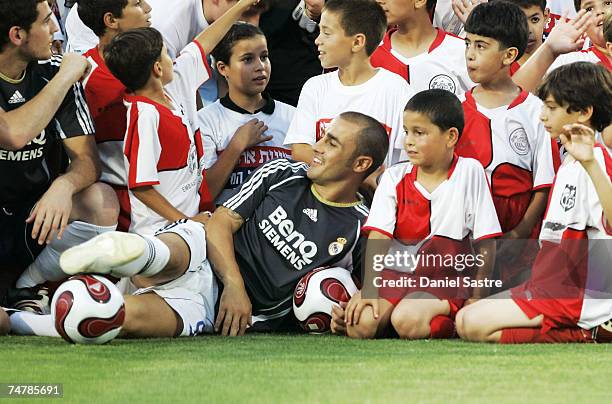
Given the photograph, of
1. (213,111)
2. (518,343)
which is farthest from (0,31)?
(518,343)

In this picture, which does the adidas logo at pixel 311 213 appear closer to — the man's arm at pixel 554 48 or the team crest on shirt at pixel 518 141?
the team crest on shirt at pixel 518 141

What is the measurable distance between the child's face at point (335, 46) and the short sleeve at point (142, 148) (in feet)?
3.89

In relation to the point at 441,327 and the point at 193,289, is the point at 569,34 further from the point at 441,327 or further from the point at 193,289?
the point at 193,289

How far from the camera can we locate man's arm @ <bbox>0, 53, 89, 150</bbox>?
19.6 ft

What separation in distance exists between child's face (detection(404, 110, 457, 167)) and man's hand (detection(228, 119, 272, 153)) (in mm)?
1549

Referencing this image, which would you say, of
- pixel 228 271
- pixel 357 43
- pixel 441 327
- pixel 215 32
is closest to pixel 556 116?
pixel 441 327

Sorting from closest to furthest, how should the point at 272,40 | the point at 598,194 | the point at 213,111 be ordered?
the point at 598,194, the point at 213,111, the point at 272,40

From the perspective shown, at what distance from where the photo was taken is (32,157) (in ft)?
20.8

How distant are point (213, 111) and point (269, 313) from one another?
1908mm

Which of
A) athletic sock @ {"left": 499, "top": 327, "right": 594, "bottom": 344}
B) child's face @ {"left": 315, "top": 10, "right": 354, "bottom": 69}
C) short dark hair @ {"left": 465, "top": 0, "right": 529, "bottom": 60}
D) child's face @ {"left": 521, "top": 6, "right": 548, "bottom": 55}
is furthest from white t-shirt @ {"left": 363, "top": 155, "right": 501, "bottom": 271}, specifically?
child's face @ {"left": 521, "top": 6, "right": 548, "bottom": 55}

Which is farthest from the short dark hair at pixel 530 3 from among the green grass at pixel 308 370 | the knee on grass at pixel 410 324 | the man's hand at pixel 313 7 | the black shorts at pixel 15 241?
the black shorts at pixel 15 241

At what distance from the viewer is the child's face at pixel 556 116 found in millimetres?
5738

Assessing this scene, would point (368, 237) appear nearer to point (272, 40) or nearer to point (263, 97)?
point (263, 97)

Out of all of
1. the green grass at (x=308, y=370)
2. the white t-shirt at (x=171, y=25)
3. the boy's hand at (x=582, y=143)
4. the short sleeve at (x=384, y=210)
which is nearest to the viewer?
the green grass at (x=308, y=370)
